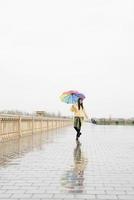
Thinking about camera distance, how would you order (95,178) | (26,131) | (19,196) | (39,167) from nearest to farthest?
(19,196) → (95,178) → (39,167) → (26,131)

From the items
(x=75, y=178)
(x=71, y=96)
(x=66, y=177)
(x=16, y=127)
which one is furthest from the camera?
(x=71, y=96)

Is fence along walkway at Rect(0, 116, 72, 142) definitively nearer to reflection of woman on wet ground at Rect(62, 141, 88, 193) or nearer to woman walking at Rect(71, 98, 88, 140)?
woman walking at Rect(71, 98, 88, 140)

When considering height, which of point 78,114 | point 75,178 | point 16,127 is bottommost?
point 75,178

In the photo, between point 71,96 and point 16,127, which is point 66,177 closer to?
point 16,127

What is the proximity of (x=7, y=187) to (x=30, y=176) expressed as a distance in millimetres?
1330

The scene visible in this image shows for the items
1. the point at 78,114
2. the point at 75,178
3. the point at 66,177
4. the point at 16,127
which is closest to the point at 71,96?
the point at 78,114

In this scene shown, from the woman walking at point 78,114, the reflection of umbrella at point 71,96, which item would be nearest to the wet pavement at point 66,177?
the woman walking at point 78,114

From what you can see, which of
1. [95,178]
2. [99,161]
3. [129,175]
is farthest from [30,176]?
[99,161]

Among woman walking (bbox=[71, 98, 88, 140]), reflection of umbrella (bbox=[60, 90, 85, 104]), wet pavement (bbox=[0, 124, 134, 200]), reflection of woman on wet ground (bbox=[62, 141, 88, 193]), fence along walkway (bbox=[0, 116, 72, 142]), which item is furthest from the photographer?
reflection of umbrella (bbox=[60, 90, 85, 104])

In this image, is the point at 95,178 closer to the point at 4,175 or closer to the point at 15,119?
the point at 4,175

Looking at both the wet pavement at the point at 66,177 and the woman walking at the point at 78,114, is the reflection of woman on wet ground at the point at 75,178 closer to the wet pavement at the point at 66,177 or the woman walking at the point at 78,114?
the wet pavement at the point at 66,177

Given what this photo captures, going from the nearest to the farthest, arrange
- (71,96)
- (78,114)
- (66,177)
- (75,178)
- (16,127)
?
(75,178), (66,177), (78,114), (16,127), (71,96)

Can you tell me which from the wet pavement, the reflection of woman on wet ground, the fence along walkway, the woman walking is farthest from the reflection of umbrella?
the reflection of woman on wet ground

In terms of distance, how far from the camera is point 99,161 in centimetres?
1232
